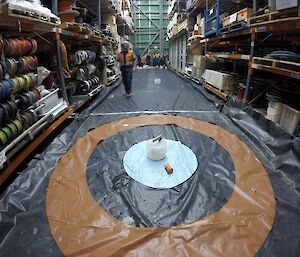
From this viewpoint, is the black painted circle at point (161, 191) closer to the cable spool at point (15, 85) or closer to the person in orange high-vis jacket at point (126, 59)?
the cable spool at point (15, 85)

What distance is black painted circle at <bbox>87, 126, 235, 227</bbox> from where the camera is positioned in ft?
5.44

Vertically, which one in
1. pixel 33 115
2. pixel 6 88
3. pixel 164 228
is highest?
pixel 6 88

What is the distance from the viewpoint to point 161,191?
190 cm

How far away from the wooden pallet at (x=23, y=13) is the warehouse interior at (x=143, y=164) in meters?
0.01

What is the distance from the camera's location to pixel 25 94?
7.96ft

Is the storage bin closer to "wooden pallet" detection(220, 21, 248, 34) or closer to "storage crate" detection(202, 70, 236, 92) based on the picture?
"wooden pallet" detection(220, 21, 248, 34)

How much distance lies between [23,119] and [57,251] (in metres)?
1.45

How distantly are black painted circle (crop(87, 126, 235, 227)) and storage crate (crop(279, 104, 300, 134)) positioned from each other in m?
0.80

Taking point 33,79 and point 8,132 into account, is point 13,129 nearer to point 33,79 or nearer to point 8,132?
point 8,132

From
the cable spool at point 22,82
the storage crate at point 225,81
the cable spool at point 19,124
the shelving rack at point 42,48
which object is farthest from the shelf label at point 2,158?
the storage crate at point 225,81

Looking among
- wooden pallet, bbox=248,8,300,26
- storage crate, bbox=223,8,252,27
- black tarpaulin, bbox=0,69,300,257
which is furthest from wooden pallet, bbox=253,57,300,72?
storage crate, bbox=223,8,252,27

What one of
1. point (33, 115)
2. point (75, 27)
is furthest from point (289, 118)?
point (75, 27)

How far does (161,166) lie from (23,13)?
1976 mm

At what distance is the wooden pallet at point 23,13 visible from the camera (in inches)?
73.7
